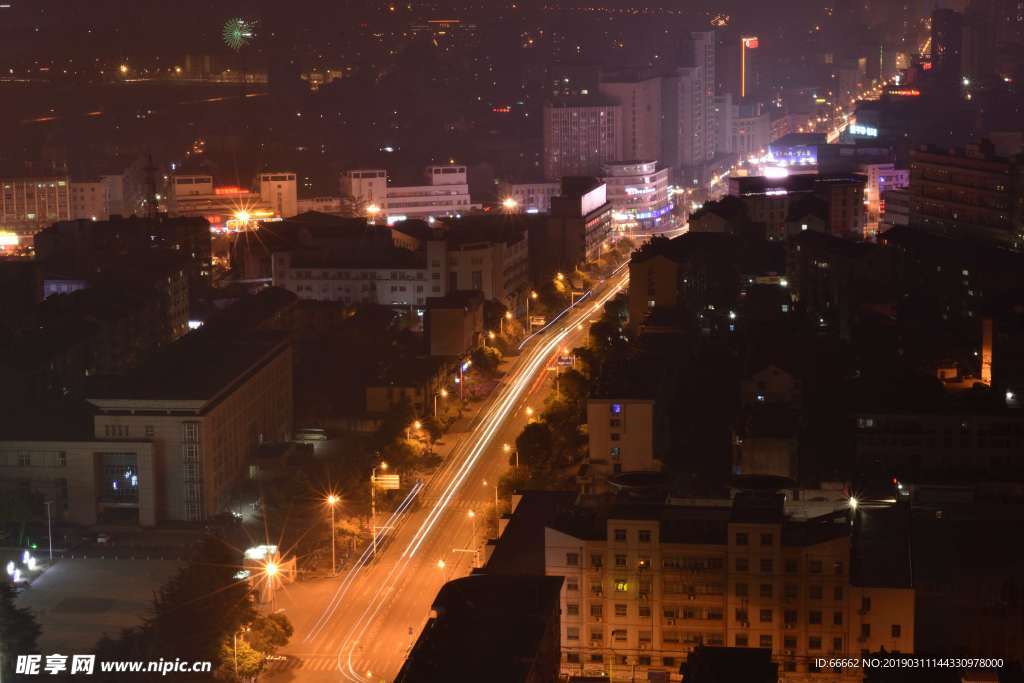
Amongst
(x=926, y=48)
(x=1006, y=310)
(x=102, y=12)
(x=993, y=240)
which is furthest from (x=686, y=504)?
(x=926, y=48)

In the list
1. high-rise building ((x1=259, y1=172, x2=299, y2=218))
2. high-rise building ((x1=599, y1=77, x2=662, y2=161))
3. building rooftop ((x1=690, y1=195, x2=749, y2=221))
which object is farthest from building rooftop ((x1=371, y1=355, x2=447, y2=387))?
high-rise building ((x1=599, y1=77, x2=662, y2=161))

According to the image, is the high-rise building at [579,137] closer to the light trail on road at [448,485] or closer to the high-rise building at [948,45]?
the high-rise building at [948,45]

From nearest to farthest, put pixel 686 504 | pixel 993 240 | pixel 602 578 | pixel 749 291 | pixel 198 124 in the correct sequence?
pixel 602 578 < pixel 686 504 < pixel 749 291 < pixel 993 240 < pixel 198 124

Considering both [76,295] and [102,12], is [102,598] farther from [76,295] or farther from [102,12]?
[102,12]

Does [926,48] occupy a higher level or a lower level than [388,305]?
higher

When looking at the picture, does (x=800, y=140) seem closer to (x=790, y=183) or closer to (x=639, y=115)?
(x=639, y=115)

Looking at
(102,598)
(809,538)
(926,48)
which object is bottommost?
(102,598)
